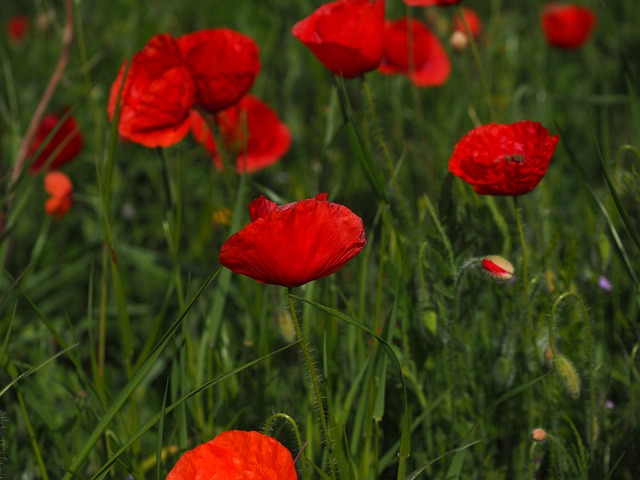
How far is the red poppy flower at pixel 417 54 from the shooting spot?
259 centimetres

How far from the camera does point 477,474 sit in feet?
5.33

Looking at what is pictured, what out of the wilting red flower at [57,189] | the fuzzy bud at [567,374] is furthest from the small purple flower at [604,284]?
the wilting red flower at [57,189]

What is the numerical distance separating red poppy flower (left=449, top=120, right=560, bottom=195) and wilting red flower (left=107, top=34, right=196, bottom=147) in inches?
22.2

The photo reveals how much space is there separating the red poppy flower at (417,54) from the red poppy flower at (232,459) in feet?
4.98

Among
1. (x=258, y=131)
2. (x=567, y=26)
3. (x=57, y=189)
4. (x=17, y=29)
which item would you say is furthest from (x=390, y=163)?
(x=17, y=29)

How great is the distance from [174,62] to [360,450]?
2.63 feet

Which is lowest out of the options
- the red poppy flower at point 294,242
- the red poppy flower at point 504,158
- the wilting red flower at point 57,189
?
the wilting red flower at point 57,189

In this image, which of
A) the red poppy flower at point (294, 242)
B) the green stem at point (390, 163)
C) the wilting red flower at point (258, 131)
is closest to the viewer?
the red poppy flower at point (294, 242)

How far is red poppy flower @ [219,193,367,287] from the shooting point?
1.12 m

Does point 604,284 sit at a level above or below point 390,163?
below

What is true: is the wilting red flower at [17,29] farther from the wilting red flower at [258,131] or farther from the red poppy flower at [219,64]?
the red poppy flower at [219,64]

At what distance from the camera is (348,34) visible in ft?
5.29

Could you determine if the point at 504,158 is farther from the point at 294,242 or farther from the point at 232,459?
the point at 232,459

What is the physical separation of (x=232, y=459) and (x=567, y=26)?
245cm
